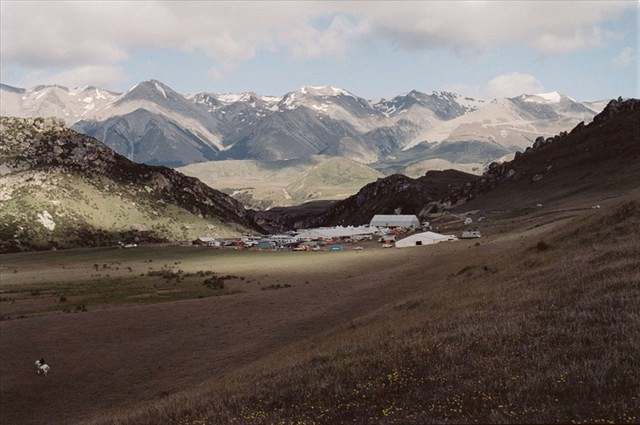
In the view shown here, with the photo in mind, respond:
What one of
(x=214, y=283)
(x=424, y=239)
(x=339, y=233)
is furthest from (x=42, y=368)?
(x=339, y=233)

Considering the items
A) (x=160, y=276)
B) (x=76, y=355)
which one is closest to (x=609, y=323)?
(x=76, y=355)

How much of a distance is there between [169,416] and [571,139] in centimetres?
19830

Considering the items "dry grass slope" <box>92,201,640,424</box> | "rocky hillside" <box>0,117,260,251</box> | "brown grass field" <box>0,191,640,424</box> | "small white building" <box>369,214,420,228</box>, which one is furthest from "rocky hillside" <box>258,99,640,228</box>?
"dry grass slope" <box>92,201,640,424</box>

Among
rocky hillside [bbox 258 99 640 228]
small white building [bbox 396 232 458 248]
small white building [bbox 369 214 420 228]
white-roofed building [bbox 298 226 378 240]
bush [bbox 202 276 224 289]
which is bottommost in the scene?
bush [bbox 202 276 224 289]

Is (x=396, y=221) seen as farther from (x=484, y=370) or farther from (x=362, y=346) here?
(x=484, y=370)

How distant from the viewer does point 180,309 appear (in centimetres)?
4972

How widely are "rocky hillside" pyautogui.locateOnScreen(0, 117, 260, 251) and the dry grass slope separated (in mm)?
145448

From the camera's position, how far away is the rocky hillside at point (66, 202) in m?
152

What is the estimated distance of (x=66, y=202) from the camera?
A: 541 feet

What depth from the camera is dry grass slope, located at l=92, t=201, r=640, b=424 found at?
40.1 ft

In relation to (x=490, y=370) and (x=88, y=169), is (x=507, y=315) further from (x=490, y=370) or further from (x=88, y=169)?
(x=88, y=169)

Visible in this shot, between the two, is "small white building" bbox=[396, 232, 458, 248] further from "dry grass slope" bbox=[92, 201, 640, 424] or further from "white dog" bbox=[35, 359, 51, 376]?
"white dog" bbox=[35, 359, 51, 376]

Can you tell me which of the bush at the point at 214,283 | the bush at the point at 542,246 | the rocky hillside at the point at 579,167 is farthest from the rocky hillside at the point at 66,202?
the bush at the point at 542,246

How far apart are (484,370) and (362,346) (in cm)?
706
